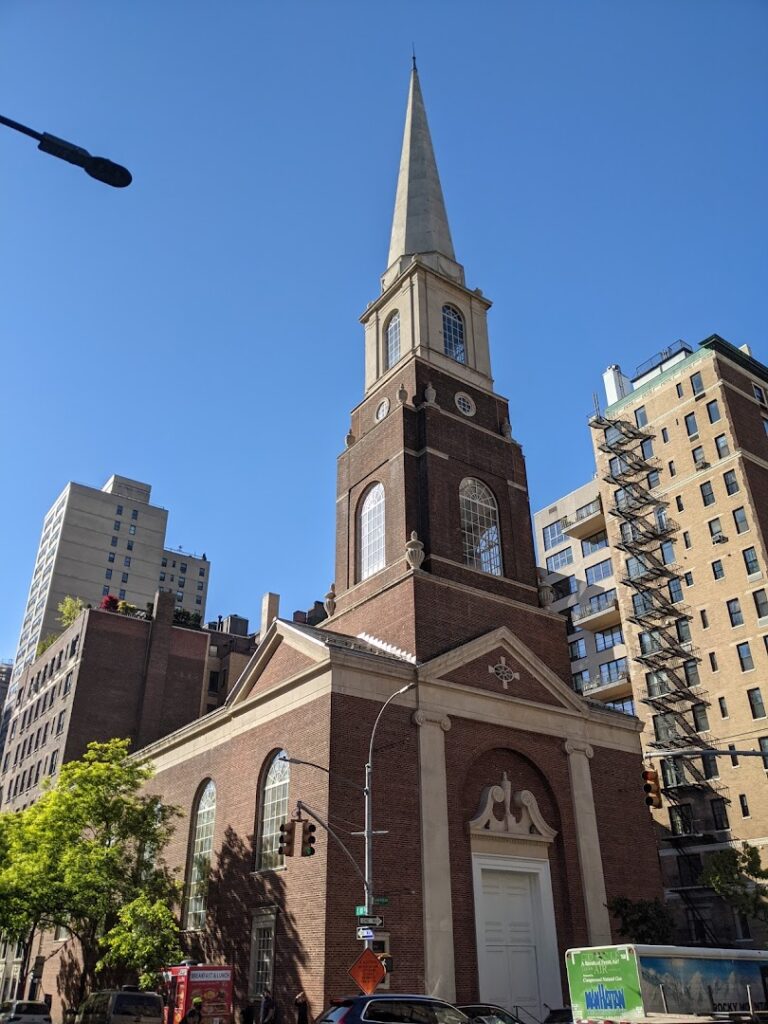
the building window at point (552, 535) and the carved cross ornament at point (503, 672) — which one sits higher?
the building window at point (552, 535)

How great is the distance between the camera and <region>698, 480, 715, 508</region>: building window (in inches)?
2277

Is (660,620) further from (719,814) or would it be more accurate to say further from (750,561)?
(719,814)

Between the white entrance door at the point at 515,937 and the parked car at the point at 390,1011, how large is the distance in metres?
9.57

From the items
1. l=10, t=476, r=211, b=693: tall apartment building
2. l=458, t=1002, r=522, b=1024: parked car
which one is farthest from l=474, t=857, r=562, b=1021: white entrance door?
l=10, t=476, r=211, b=693: tall apartment building

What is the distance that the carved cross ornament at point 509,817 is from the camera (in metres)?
28.9

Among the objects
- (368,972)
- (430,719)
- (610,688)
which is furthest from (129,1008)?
(610,688)

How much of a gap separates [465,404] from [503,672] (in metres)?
13.6

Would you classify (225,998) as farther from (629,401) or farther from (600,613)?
(629,401)

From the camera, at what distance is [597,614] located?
66.0 m

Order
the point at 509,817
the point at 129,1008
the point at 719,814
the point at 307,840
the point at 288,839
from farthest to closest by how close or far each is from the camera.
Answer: the point at 719,814
the point at 509,817
the point at 129,1008
the point at 307,840
the point at 288,839

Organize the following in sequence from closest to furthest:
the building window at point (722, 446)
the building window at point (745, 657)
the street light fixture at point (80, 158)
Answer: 1. the street light fixture at point (80, 158)
2. the building window at point (745, 657)
3. the building window at point (722, 446)

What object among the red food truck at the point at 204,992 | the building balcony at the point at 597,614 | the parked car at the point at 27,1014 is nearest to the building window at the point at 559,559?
the building balcony at the point at 597,614

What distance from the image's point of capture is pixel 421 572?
107ft

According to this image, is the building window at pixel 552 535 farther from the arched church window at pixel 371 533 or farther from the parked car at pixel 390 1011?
the parked car at pixel 390 1011
